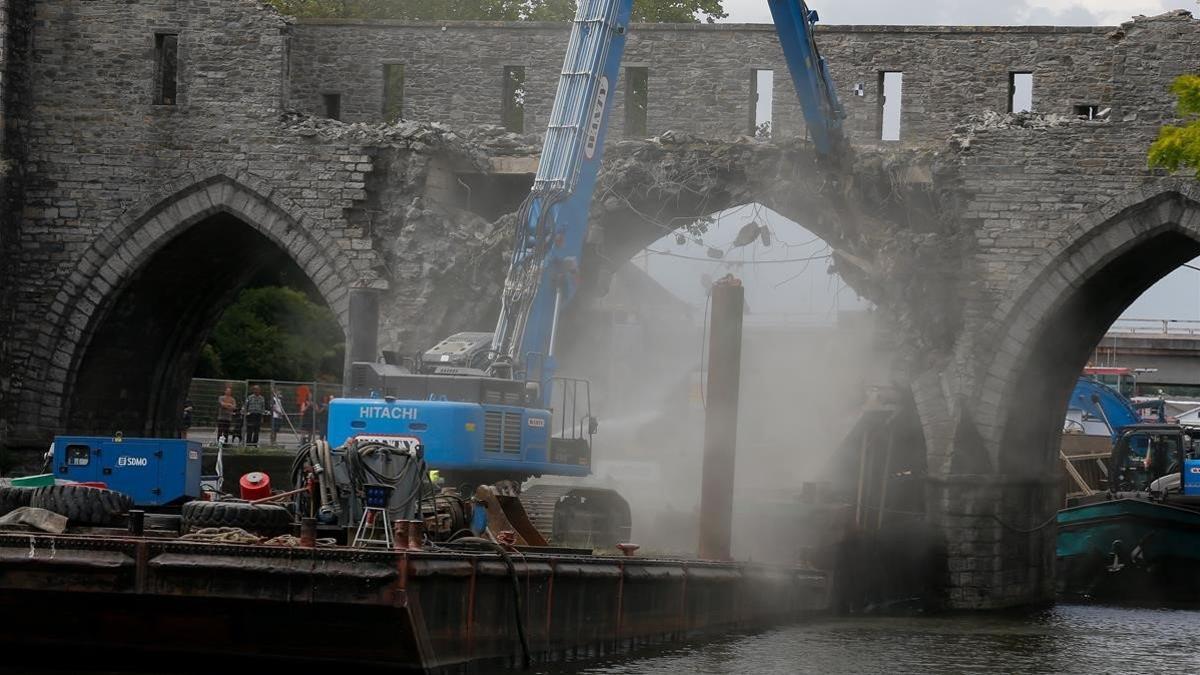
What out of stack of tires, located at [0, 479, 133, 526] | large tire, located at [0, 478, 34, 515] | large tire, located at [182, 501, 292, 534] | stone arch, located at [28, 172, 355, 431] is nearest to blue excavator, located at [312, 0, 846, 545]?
large tire, located at [182, 501, 292, 534]

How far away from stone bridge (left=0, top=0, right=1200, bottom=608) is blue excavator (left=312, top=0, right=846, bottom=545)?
1.34 metres

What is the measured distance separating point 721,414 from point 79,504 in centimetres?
676

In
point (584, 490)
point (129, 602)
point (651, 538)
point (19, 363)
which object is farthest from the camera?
point (19, 363)

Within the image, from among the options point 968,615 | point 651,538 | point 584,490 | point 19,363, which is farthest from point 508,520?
point 19,363

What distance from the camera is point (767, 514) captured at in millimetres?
23125

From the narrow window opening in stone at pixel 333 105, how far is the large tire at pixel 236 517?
1260 centimetres

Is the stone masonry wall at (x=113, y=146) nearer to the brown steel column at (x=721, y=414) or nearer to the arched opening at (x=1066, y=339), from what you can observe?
the brown steel column at (x=721, y=414)

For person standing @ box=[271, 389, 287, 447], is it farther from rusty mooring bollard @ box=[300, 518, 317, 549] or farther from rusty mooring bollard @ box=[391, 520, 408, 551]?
rusty mooring bollard @ box=[300, 518, 317, 549]

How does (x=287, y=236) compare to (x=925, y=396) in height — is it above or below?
above

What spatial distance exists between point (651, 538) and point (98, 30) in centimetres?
985

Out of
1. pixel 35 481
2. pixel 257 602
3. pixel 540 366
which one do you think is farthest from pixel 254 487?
pixel 540 366

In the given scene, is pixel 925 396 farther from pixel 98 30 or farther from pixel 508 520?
pixel 98 30

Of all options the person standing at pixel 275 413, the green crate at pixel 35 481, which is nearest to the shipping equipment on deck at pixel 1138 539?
the person standing at pixel 275 413

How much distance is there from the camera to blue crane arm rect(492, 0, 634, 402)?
19.0 meters
